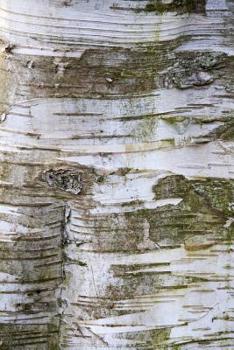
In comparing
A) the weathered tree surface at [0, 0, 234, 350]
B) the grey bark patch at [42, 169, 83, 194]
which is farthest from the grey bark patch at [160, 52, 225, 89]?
the grey bark patch at [42, 169, 83, 194]

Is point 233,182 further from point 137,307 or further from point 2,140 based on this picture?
point 2,140

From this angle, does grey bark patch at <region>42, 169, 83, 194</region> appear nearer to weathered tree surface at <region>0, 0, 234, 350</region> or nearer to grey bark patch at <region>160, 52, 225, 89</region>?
weathered tree surface at <region>0, 0, 234, 350</region>

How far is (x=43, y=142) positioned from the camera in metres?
1.03

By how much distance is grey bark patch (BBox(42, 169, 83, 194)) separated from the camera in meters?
1.02

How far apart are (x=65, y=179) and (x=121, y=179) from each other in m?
0.10

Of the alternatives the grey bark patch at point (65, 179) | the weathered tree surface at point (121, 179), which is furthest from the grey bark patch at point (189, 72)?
the grey bark patch at point (65, 179)

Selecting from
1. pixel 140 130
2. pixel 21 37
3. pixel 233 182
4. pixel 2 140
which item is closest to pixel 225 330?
pixel 233 182

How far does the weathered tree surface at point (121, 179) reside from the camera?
102 centimetres

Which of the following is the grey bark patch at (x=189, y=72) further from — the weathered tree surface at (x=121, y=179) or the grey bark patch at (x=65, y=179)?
the grey bark patch at (x=65, y=179)

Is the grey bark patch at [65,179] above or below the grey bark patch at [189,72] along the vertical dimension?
below

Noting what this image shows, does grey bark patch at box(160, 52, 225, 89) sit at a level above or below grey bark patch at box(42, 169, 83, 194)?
above

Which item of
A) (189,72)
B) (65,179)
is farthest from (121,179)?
(189,72)

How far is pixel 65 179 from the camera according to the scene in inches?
40.3

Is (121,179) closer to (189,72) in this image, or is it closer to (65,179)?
(65,179)
